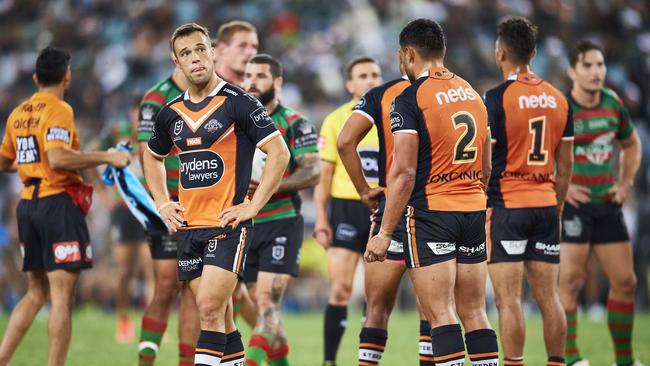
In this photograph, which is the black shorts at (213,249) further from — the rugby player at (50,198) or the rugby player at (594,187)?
the rugby player at (594,187)

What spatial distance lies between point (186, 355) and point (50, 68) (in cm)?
296

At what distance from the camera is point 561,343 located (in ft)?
25.3

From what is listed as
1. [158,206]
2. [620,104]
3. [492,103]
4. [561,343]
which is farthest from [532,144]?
[158,206]

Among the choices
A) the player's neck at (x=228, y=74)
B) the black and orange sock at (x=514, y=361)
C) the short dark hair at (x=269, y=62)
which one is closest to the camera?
the black and orange sock at (x=514, y=361)

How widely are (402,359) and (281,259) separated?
116 inches

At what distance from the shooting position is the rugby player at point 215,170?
260 inches

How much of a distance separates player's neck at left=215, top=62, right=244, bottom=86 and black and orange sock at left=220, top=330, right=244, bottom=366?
10.8 feet

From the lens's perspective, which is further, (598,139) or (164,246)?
(598,139)

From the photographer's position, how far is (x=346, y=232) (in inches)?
377

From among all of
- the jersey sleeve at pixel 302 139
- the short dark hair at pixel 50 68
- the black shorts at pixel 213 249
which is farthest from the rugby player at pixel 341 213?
the short dark hair at pixel 50 68

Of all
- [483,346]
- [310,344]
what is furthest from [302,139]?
[310,344]

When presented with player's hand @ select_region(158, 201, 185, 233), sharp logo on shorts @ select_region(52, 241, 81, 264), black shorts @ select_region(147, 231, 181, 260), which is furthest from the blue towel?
player's hand @ select_region(158, 201, 185, 233)

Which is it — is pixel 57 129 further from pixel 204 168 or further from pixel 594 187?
pixel 594 187

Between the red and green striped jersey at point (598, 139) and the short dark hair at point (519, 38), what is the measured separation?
1843 millimetres
